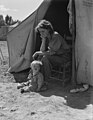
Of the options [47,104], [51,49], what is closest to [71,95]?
[47,104]

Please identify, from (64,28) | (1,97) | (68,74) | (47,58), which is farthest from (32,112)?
(64,28)

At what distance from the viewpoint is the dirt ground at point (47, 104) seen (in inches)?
129

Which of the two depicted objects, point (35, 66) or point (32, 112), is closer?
point (32, 112)

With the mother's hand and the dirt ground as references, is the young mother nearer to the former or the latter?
the mother's hand

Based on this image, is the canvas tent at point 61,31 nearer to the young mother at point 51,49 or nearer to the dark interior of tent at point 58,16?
the dark interior of tent at point 58,16

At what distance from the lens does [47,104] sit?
3.68m

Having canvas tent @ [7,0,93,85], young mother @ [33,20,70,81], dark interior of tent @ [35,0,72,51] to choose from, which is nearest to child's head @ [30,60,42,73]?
young mother @ [33,20,70,81]

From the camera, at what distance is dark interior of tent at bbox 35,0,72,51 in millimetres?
5520

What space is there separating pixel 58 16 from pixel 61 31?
40 centimetres

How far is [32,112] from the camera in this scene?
3.41 meters

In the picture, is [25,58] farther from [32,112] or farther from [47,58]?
[32,112]

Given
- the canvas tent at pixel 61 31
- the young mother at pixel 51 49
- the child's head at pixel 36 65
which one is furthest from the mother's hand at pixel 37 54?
the canvas tent at pixel 61 31

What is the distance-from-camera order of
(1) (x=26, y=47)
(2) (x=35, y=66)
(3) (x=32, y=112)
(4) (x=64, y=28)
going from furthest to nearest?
(4) (x=64, y=28) → (1) (x=26, y=47) → (2) (x=35, y=66) → (3) (x=32, y=112)

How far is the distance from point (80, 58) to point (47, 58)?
0.63 m
